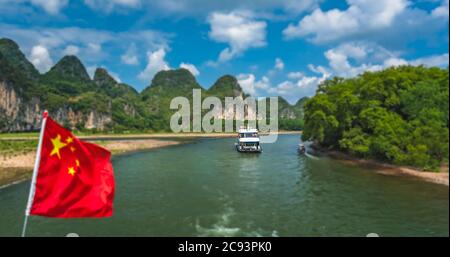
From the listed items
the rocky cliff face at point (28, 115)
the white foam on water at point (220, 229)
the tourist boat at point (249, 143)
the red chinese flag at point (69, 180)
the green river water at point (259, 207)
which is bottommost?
the white foam on water at point (220, 229)

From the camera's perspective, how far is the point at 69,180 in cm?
809

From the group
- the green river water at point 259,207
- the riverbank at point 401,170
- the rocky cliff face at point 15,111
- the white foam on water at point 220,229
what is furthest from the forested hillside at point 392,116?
the rocky cliff face at point 15,111

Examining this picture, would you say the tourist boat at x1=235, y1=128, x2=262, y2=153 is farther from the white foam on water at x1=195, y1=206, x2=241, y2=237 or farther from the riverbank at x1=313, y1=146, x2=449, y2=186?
the white foam on water at x1=195, y1=206, x2=241, y2=237

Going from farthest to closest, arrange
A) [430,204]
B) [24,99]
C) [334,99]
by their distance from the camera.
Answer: [24,99] → [334,99] → [430,204]

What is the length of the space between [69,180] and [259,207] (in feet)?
65.1

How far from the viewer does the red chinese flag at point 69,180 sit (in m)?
7.83

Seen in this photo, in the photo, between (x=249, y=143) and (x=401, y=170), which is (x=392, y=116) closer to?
(x=401, y=170)

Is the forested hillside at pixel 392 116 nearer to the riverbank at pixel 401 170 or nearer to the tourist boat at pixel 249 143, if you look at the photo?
the riverbank at pixel 401 170

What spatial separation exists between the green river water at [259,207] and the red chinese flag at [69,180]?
41.9ft
